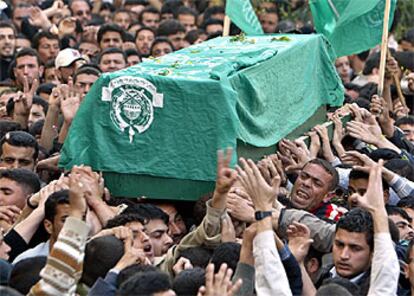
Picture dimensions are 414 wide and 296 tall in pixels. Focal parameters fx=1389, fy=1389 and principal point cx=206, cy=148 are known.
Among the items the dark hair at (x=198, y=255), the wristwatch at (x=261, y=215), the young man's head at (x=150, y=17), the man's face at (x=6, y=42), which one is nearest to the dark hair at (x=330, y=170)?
the dark hair at (x=198, y=255)

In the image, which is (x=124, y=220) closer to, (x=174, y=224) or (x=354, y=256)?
(x=174, y=224)

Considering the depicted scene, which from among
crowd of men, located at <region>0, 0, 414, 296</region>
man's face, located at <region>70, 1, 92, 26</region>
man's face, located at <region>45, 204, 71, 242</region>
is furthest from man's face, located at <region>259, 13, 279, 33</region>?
man's face, located at <region>45, 204, 71, 242</region>

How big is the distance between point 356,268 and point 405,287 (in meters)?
0.27

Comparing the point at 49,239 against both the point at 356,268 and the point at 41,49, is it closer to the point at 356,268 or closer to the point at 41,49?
the point at 356,268

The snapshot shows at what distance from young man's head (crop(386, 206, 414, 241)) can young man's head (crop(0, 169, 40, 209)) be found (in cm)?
222

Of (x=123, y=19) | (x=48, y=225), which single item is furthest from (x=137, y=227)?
(x=123, y=19)

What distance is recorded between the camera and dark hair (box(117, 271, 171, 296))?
5.67 meters

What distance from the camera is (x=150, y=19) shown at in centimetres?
1703

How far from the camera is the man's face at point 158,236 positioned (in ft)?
26.0

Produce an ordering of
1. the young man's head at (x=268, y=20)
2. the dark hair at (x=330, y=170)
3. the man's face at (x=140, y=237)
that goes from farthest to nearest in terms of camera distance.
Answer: the young man's head at (x=268, y=20) < the dark hair at (x=330, y=170) < the man's face at (x=140, y=237)

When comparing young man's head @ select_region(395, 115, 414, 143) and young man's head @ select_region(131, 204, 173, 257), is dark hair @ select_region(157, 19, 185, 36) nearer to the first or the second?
young man's head @ select_region(395, 115, 414, 143)

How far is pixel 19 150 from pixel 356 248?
3.08m

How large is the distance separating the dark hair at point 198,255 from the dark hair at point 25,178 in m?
1.59

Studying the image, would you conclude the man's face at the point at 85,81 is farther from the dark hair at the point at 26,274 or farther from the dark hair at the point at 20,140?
the dark hair at the point at 26,274
